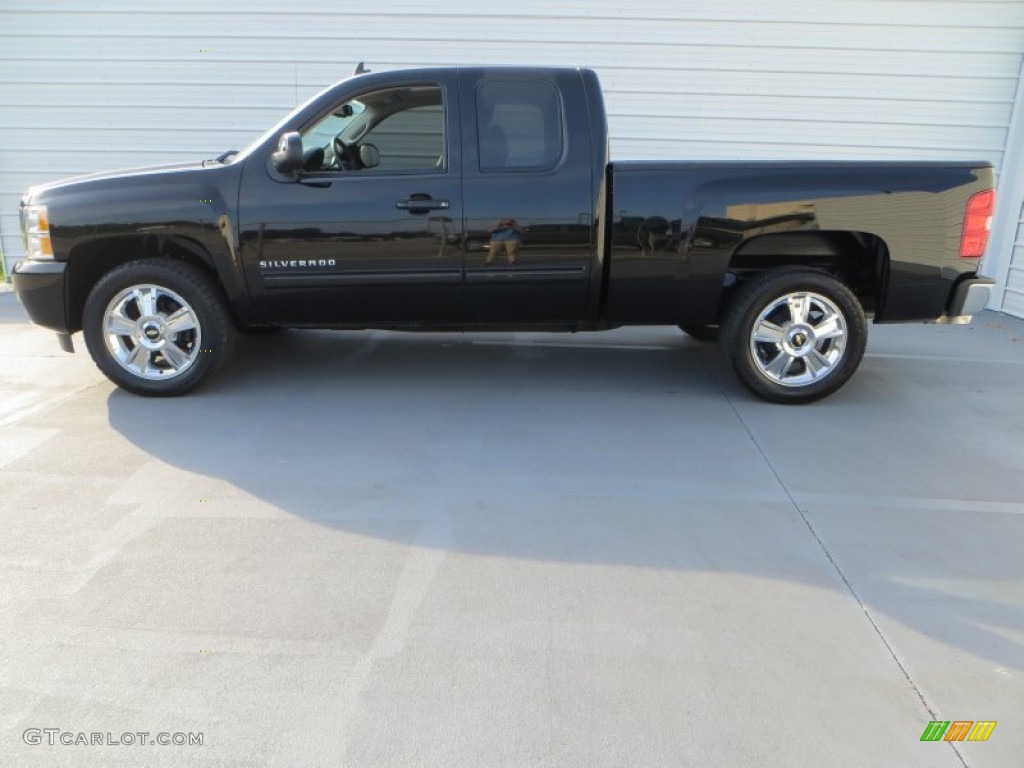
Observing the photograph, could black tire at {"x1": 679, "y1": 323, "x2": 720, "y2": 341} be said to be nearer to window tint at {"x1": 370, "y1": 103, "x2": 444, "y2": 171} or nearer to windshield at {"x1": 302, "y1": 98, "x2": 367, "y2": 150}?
window tint at {"x1": 370, "y1": 103, "x2": 444, "y2": 171}

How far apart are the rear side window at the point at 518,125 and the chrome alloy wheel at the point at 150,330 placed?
2.10 meters

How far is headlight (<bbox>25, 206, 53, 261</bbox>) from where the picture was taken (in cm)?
446

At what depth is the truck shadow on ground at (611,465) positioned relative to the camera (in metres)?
2.99

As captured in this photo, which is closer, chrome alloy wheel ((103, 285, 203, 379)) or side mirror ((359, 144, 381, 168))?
chrome alloy wheel ((103, 285, 203, 379))

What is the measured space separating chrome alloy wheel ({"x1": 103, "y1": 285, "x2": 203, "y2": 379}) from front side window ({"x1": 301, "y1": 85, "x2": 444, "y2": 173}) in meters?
1.23

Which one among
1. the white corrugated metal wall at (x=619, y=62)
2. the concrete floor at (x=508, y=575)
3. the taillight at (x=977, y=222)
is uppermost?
the white corrugated metal wall at (x=619, y=62)

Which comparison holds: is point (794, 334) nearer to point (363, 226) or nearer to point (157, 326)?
point (363, 226)

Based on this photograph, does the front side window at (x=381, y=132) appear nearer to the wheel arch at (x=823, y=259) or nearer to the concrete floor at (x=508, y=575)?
the concrete floor at (x=508, y=575)

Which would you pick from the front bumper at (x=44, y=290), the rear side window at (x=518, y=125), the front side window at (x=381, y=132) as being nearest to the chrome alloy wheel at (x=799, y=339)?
the rear side window at (x=518, y=125)

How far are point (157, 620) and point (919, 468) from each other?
3.65 meters

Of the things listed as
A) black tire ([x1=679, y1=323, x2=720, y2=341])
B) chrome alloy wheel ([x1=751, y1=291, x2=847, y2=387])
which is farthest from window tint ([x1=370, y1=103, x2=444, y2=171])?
black tire ([x1=679, y1=323, x2=720, y2=341])

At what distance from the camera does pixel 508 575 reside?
285 centimetres

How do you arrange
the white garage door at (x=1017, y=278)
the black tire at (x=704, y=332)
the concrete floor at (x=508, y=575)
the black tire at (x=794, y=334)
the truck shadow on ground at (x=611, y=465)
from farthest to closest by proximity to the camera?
the white garage door at (x=1017, y=278)
the black tire at (x=704, y=332)
the black tire at (x=794, y=334)
the truck shadow on ground at (x=611, y=465)
the concrete floor at (x=508, y=575)

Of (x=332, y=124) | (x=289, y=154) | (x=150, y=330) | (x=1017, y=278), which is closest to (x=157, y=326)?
(x=150, y=330)
